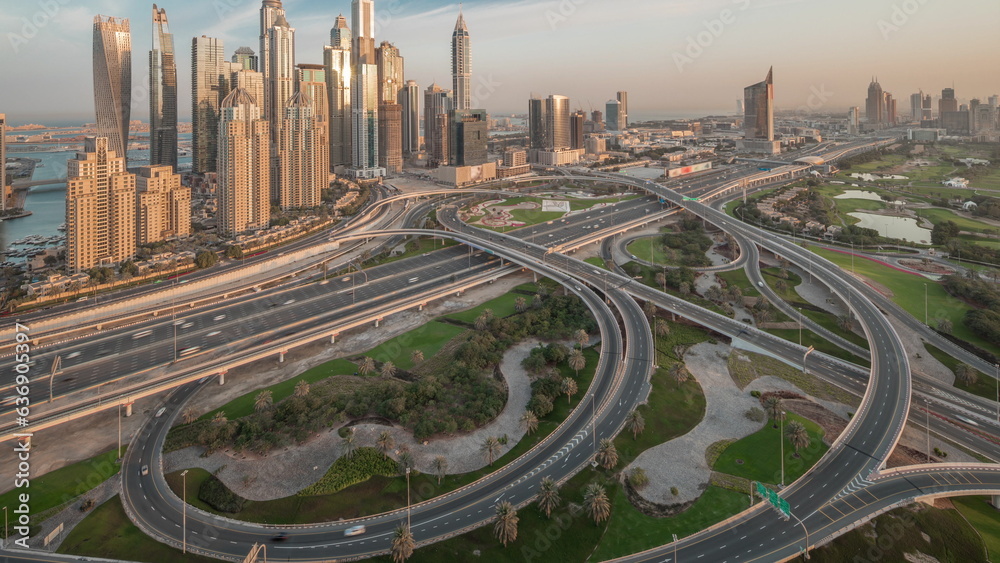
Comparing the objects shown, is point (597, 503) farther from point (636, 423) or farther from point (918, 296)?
point (918, 296)

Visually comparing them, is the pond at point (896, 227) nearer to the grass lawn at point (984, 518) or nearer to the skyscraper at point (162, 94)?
the grass lawn at point (984, 518)

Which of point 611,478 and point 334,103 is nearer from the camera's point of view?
point 611,478

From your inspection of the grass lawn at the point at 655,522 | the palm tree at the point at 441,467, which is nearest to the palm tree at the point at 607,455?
the grass lawn at the point at 655,522

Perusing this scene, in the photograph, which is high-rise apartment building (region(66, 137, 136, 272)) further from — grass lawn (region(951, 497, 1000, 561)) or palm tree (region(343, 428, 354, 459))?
grass lawn (region(951, 497, 1000, 561))

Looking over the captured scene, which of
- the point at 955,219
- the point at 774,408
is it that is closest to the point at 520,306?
the point at 774,408

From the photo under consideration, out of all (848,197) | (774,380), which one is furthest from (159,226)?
(848,197)

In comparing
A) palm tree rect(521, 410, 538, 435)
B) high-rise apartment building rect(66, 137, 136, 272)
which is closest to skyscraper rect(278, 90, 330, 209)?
high-rise apartment building rect(66, 137, 136, 272)

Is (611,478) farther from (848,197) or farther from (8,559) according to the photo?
(848,197)
